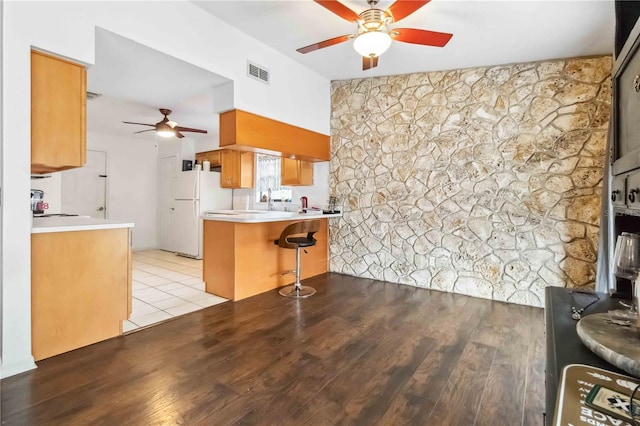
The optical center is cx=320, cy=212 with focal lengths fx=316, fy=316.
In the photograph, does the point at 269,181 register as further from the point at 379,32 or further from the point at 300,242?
the point at 379,32

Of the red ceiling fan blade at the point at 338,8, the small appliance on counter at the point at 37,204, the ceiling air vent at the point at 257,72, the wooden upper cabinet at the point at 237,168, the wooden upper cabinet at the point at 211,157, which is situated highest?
the ceiling air vent at the point at 257,72

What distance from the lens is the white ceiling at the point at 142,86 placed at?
2.75 meters

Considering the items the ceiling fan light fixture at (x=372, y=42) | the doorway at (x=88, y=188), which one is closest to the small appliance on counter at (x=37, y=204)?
the doorway at (x=88, y=188)

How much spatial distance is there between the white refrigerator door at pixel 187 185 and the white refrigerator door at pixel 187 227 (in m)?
0.10

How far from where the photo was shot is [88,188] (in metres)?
6.27

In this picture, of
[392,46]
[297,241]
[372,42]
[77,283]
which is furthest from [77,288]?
[392,46]

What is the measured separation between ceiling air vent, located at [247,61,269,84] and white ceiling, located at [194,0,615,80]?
11.3 inches

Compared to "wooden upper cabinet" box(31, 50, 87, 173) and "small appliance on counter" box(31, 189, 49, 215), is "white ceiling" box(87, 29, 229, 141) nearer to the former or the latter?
"wooden upper cabinet" box(31, 50, 87, 173)

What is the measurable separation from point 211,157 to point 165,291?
3.48 m

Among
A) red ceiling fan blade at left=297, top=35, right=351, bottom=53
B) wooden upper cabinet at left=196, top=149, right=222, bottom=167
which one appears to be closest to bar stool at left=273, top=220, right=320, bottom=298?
red ceiling fan blade at left=297, top=35, right=351, bottom=53

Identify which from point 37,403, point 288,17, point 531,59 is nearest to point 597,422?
point 37,403

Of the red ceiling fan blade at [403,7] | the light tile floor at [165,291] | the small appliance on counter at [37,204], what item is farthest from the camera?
the small appliance on counter at [37,204]

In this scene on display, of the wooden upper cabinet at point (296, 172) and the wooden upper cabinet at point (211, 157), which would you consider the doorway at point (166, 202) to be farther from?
the wooden upper cabinet at point (296, 172)

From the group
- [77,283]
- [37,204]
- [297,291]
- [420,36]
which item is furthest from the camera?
[37,204]
